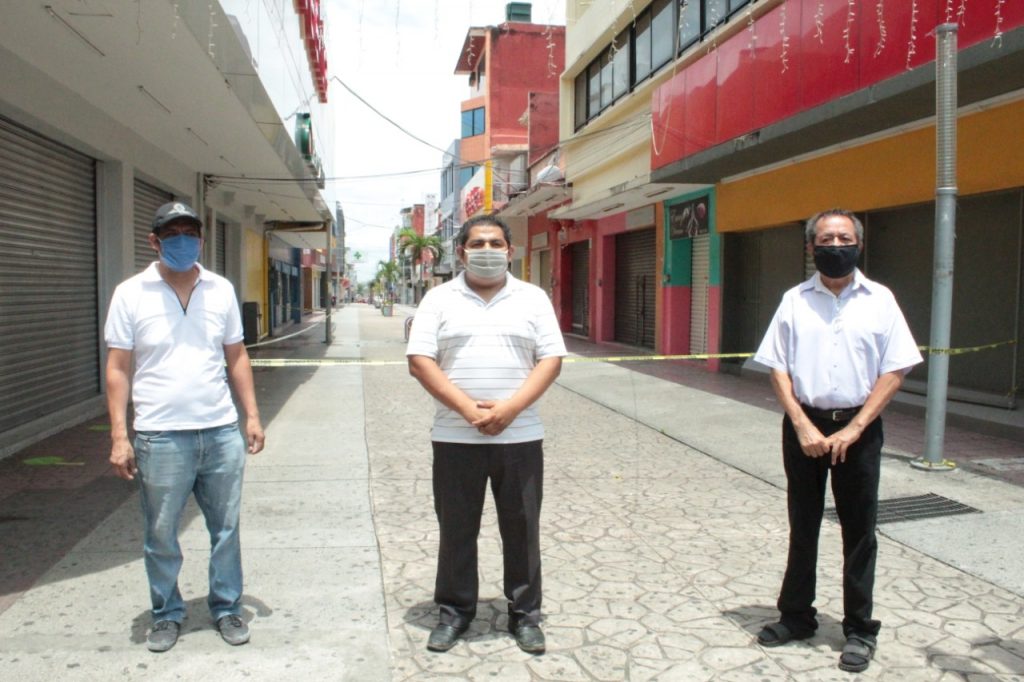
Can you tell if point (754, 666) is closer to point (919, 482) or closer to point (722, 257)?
point (919, 482)

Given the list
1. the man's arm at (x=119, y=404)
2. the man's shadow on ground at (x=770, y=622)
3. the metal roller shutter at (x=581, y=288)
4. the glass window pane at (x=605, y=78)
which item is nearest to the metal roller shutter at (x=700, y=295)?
the glass window pane at (x=605, y=78)

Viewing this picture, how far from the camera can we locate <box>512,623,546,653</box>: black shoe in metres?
3.34

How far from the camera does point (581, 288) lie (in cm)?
2406

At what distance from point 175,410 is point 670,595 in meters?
2.46

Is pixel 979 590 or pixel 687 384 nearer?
pixel 979 590

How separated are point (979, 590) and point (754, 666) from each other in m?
1.59

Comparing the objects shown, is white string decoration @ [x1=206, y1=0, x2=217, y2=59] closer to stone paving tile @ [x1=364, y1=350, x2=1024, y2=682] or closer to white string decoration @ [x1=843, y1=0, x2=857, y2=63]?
stone paving tile @ [x1=364, y1=350, x2=1024, y2=682]

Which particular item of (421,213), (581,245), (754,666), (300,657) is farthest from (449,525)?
(421,213)

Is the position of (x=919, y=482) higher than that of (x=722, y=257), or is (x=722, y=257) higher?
(x=722, y=257)

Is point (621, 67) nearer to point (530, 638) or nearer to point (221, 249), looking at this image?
point (221, 249)

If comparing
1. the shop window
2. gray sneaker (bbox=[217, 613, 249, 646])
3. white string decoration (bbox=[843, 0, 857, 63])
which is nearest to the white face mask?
gray sneaker (bbox=[217, 613, 249, 646])

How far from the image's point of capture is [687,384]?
12.5 meters

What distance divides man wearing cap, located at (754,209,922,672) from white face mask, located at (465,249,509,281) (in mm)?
1159

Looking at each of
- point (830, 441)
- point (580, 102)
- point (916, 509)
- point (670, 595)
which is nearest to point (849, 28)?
point (916, 509)
